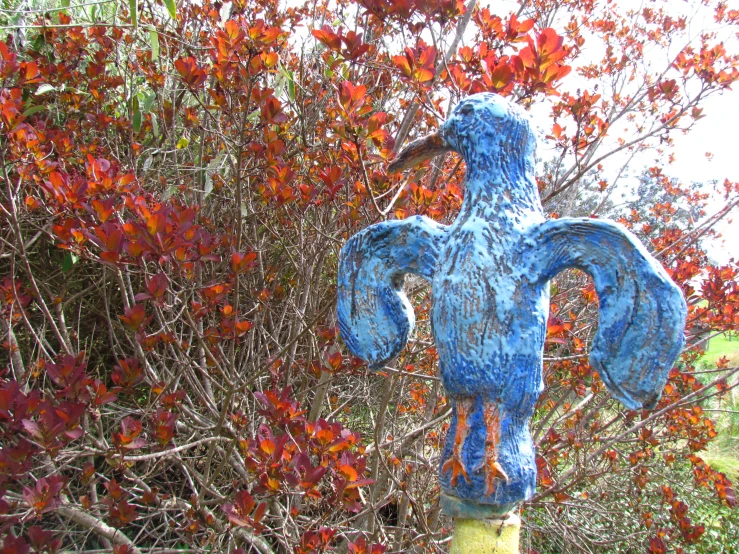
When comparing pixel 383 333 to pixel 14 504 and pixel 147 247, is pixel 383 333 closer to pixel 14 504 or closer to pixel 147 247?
pixel 147 247

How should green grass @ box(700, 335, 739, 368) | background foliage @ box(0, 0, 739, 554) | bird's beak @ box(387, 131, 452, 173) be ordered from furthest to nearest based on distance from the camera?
green grass @ box(700, 335, 739, 368) → background foliage @ box(0, 0, 739, 554) → bird's beak @ box(387, 131, 452, 173)

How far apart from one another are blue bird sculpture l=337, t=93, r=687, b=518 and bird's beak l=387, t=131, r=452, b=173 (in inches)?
3.7

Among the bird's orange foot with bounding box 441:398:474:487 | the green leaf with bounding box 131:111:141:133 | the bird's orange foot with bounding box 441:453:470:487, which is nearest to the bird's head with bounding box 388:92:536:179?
the bird's orange foot with bounding box 441:398:474:487

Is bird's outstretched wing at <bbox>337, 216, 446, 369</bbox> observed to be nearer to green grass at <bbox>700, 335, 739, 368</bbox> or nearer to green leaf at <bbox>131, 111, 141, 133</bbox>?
green leaf at <bbox>131, 111, 141, 133</bbox>

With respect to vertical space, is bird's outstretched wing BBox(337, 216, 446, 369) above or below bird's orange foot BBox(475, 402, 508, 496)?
above

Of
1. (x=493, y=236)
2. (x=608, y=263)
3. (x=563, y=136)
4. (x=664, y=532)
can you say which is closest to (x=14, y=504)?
(x=493, y=236)

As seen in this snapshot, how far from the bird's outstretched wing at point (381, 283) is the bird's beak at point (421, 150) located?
0.65ft

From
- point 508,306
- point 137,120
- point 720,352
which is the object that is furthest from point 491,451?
point 720,352

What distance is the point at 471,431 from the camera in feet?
3.45

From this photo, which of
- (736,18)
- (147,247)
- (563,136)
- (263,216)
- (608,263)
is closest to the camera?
(608,263)

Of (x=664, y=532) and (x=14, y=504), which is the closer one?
(x=14, y=504)

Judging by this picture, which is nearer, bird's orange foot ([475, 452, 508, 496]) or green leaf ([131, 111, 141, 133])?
bird's orange foot ([475, 452, 508, 496])

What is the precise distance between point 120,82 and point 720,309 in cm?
306

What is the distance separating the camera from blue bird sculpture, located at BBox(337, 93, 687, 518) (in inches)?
38.0
